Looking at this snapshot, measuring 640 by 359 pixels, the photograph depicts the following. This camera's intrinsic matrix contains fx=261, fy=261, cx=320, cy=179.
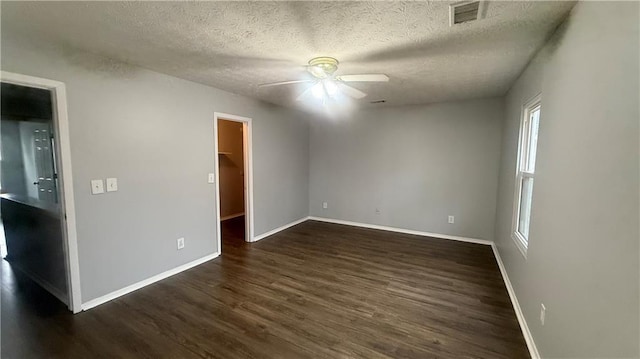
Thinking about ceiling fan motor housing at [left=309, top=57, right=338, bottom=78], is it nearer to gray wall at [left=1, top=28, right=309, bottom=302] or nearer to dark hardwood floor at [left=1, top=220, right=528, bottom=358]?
gray wall at [left=1, top=28, right=309, bottom=302]

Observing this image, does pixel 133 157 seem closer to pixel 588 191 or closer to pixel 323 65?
pixel 323 65

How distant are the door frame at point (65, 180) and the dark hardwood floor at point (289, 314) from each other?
285mm

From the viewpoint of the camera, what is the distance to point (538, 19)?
5.49 feet

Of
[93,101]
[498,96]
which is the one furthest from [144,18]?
[498,96]

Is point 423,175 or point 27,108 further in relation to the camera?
point 423,175

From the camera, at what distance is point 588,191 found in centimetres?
126

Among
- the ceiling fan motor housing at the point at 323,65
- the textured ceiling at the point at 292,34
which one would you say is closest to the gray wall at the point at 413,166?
the textured ceiling at the point at 292,34

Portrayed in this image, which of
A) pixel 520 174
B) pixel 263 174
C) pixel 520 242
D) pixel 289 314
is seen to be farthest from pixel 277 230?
pixel 520 174

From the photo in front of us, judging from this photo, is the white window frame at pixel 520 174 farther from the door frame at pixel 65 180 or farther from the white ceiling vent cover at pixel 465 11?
the door frame at pixel 65 180

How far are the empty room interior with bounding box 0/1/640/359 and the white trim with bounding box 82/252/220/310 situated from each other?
17mm

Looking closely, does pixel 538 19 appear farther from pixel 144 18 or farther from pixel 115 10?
pixel 115 10

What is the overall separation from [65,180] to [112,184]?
0.34 meters

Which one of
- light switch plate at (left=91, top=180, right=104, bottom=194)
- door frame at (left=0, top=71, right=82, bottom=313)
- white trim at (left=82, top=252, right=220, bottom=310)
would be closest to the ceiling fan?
door frame at (left=0, top=71, right=82, bottom=313)

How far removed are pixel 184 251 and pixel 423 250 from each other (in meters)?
3.33
